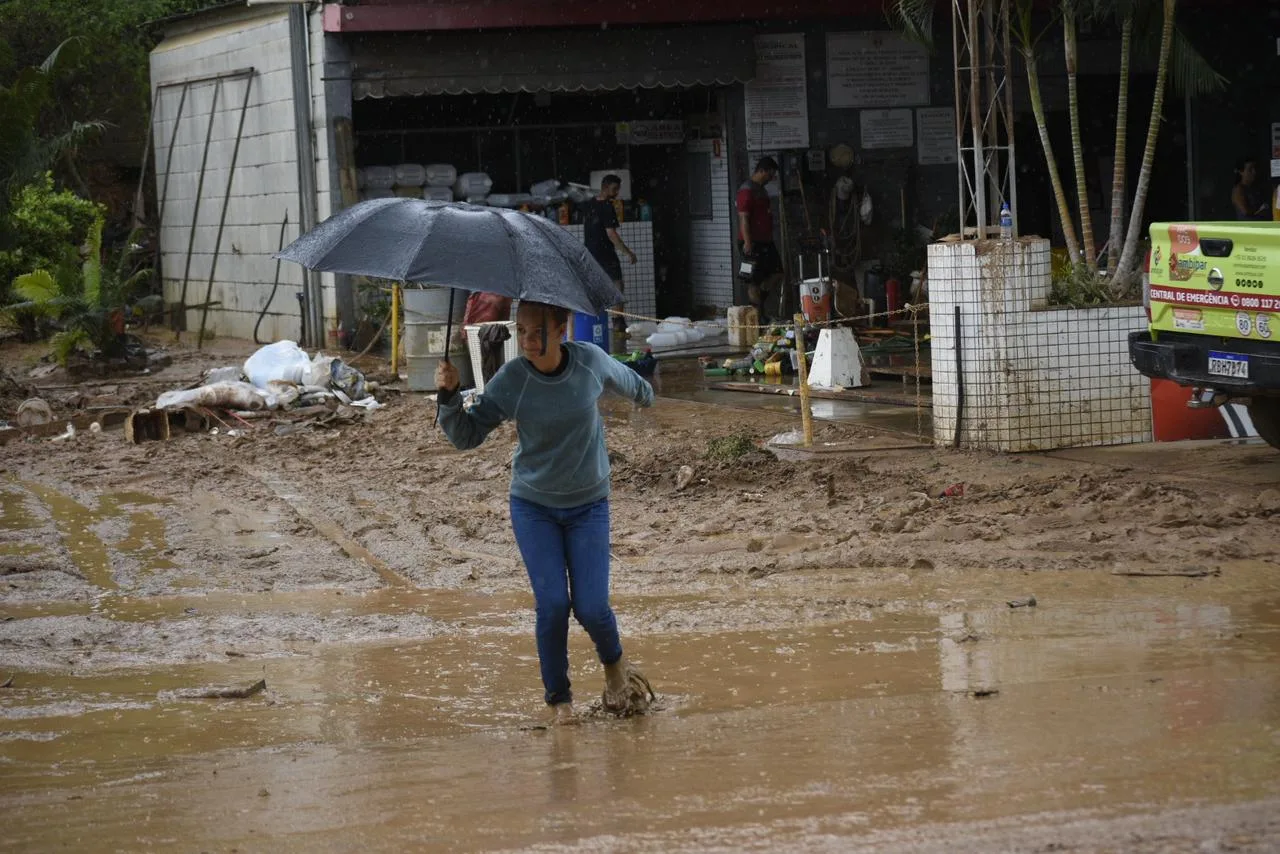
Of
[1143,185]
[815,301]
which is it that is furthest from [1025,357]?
[815,301]

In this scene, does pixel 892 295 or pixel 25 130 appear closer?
pixel 25 130

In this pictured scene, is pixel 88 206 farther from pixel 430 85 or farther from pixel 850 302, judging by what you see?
pixel 850 302

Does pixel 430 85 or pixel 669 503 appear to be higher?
pixel 430 85

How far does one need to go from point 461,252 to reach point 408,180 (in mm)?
14623

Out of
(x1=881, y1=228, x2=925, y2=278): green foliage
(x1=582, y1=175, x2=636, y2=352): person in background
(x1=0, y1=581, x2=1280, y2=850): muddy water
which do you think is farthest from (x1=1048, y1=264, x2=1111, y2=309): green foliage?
(x1=881, y1=228, x2=925, y2=278): green foliage

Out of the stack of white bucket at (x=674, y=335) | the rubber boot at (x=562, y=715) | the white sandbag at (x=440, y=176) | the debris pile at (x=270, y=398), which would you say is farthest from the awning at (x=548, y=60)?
the rubber boot at (x=562, y=715)

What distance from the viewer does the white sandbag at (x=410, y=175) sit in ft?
65.0

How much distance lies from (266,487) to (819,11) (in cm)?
1064

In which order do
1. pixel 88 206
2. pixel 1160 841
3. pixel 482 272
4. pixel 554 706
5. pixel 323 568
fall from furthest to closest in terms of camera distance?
pixel 88 206 → pixel 323 568 → pixel 554 706 → pixel 482 272 → pixel 1160 841

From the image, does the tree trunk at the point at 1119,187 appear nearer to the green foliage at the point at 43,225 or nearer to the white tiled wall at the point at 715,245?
the white tiled wall at the point at 715,245

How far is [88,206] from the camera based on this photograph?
2258 centimetres

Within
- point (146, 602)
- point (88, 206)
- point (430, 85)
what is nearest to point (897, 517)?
point (146, 602)

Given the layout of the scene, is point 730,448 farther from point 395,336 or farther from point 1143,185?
point 395,336

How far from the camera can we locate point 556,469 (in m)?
5.72
